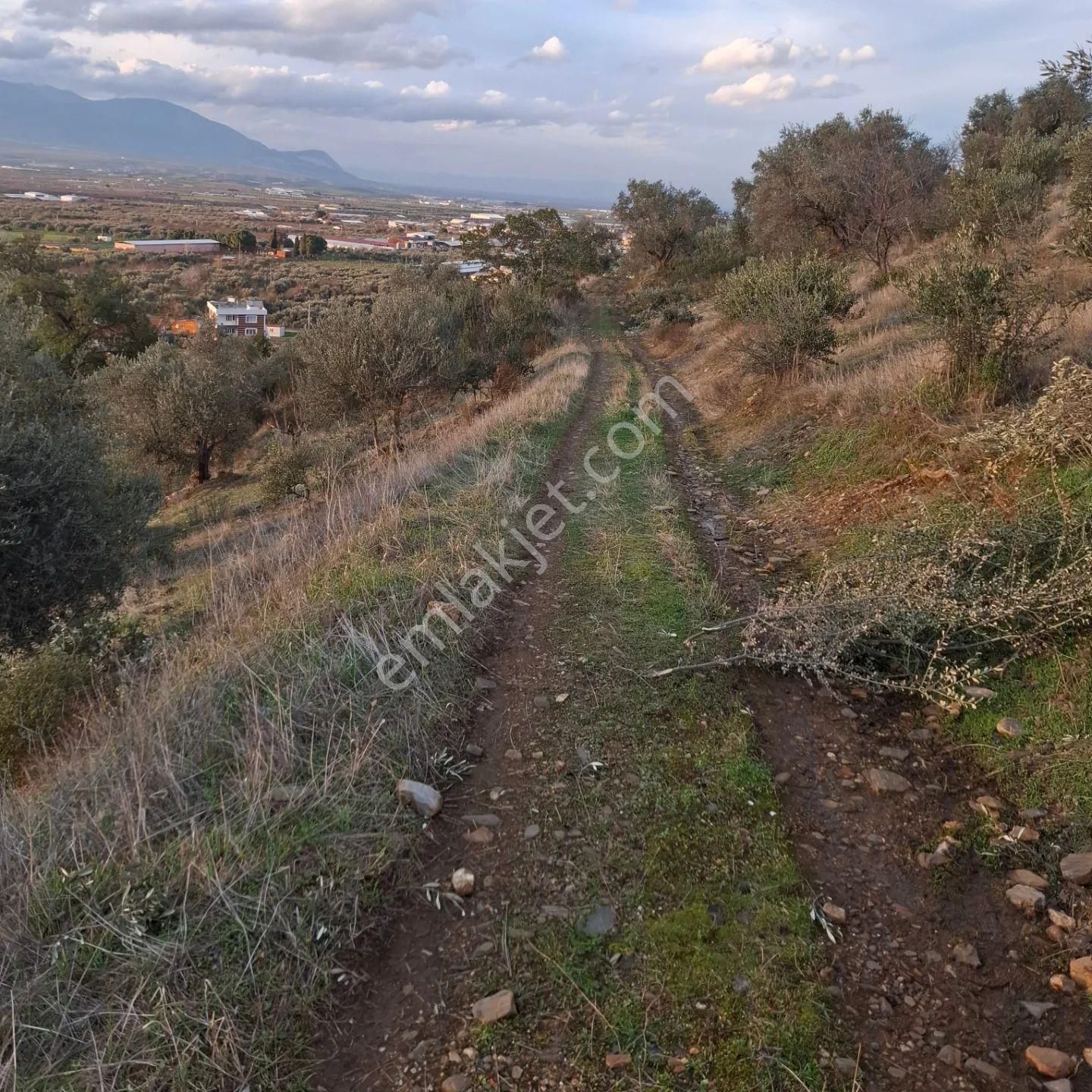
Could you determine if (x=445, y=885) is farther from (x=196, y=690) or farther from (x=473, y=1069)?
(x=196, y=690)

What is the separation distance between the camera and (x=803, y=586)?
17.6 feet

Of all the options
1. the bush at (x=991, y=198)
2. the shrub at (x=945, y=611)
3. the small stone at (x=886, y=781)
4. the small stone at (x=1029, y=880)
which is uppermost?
the bush at (x=991, y=198)

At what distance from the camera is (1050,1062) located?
2.55 metres

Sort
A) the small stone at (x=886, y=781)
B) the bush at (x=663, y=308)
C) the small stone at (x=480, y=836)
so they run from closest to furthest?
the small stone at (x=480, y=836), the small stone at (x=886, y=781), the bush at (x=663, y=308)

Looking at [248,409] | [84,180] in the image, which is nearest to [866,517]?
[248,409]

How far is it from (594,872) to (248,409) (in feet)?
81.1

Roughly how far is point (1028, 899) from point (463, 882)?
8.42 feet

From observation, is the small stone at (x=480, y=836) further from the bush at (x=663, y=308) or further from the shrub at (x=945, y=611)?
the bush at (x=663, y=308)

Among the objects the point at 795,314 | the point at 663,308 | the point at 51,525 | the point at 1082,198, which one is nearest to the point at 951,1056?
the point at 51,525

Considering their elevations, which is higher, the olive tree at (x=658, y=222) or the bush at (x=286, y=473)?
the olive tree at (x=658, y=222)

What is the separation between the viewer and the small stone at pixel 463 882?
3.36m

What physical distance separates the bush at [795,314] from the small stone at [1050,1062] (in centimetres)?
1175

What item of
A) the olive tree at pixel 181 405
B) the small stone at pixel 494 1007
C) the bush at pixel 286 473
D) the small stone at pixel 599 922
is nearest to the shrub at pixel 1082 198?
the small stone at pixel 599 922

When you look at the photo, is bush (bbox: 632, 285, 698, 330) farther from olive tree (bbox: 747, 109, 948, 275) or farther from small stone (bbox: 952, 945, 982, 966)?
small stone (bbox: 952, 945, 982, 966)
